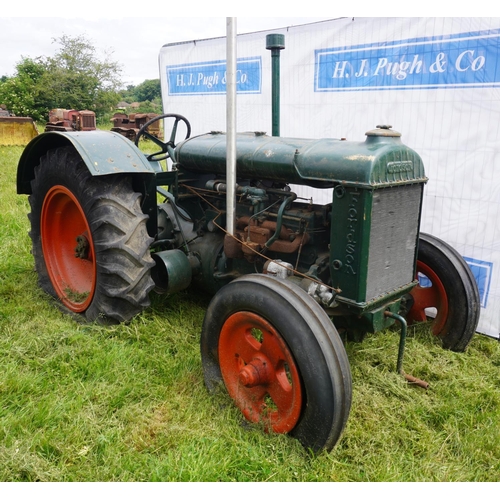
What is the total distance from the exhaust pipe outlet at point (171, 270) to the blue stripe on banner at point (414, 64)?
210 centimetres

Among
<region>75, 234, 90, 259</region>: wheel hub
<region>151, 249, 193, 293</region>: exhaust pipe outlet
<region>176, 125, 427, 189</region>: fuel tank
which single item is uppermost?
<region>176, 125, 427, 189</region>: fuel tank

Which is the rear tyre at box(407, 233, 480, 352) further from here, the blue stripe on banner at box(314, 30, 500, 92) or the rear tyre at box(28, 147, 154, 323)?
the rear tyre at box(28, 147, 154, 323)

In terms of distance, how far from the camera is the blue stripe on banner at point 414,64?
3.33 metres

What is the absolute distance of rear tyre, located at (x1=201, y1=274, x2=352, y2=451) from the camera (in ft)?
6.65

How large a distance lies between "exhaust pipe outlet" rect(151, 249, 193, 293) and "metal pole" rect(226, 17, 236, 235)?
0.64 meters

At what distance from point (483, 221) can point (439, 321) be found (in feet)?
2.95

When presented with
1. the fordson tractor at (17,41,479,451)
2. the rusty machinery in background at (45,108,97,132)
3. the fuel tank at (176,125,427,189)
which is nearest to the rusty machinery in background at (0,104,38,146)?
the rusty machinery in background at (45,108,97,132)

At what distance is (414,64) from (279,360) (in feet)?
8.61

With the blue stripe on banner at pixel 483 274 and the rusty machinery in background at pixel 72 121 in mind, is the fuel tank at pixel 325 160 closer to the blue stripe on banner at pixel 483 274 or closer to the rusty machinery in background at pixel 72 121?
the blue stripe on banner at pixel 483 274

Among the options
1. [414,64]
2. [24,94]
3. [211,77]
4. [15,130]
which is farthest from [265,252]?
[24,94]

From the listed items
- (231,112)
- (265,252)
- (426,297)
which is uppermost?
(231,112)

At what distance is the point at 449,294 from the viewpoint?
10.1 feet

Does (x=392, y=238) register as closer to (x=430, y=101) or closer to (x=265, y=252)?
(x=265, y=252)

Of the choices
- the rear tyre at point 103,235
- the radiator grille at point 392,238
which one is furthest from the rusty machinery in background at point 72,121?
the radiator grille at point 392,238
